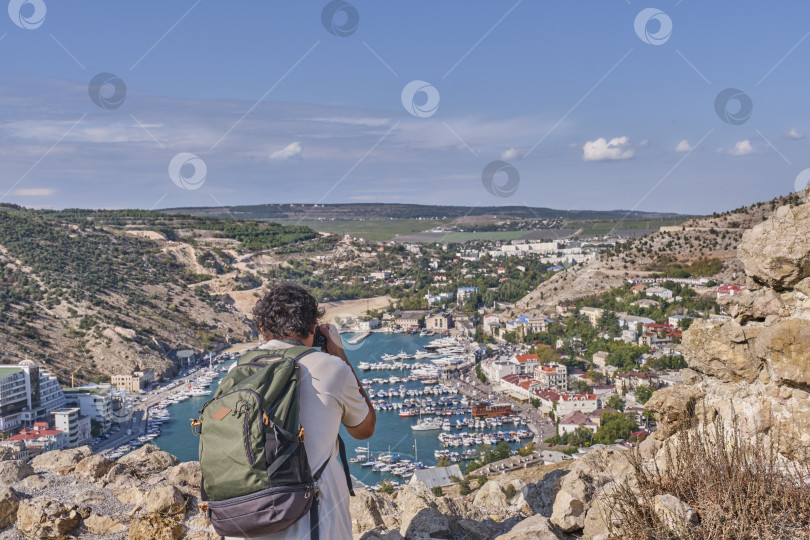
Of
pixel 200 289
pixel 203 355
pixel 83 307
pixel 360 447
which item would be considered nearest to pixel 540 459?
pixel 360 447

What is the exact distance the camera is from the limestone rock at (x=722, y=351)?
1898 mm

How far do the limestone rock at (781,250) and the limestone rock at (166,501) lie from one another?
5.99 feet

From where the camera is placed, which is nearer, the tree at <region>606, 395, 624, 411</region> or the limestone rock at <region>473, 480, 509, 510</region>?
the limestone rock at <region>473, 480, 509, 510</region>

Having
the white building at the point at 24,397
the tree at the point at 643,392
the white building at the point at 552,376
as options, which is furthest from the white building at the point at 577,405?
the white building at the point at 24,397

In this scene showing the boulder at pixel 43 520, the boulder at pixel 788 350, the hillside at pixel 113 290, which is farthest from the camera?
the hillside at pixel 113 290

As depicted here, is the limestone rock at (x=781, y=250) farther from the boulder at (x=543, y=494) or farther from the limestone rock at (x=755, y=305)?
the boulder at (x=543, y=494)

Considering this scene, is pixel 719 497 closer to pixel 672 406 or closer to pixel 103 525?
pixel 672 406

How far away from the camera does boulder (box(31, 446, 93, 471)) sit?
2838 millimetres

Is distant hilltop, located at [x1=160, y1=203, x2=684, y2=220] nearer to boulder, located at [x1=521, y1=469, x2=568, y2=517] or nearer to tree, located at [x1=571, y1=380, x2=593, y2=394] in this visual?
tree, located at [x1=571, y1=380, x2=593, y2=394]

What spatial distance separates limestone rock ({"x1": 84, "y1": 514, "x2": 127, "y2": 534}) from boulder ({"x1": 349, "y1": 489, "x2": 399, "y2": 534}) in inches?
27.8

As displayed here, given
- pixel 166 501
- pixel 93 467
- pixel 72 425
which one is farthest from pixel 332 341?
pixel 72 425

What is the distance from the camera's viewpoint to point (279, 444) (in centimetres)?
106

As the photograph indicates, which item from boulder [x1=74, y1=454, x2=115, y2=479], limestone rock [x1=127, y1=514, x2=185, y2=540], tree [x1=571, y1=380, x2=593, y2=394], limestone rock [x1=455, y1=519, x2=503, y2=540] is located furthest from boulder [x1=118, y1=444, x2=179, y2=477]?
tree [x1=571, y1=380, x2=593, y2=394]

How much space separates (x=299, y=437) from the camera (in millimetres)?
1080
